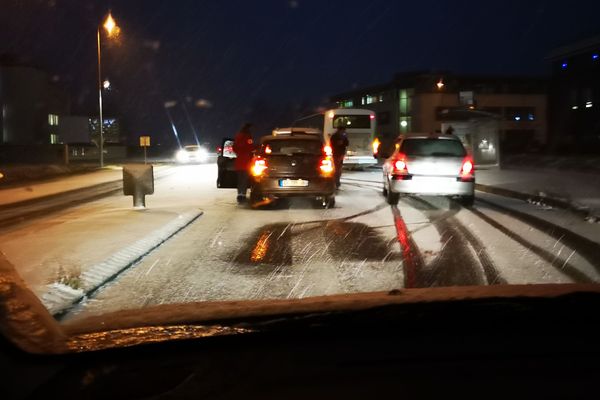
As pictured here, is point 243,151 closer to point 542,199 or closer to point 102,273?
point 542,199

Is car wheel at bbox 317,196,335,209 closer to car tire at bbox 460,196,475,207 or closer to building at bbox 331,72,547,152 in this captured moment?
car tire at bbox 460,196,475,207

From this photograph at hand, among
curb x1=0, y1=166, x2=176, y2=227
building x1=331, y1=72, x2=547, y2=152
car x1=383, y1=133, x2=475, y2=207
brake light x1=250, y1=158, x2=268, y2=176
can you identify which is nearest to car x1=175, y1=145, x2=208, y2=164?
building x1=331, y1=72, x2=547, y2=152

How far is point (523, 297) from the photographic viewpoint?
3803 millimetres

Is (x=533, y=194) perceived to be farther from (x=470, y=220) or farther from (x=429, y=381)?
(x=429, y=381)

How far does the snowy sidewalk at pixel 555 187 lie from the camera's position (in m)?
14.3

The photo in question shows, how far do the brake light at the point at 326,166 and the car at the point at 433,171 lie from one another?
141 centimetres

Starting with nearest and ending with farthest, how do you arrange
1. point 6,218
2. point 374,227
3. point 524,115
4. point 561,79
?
1. point 374,227
2. point 6,218
3. point 561,79
4. point 524,115

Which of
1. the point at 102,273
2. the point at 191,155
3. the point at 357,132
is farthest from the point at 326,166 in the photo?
the point at 191,155

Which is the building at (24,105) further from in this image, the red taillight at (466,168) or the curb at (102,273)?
the curb at (102,273)

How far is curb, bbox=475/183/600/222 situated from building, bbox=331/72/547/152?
46.8m

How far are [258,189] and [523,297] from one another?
11.1 meters

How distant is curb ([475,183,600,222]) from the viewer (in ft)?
41.2

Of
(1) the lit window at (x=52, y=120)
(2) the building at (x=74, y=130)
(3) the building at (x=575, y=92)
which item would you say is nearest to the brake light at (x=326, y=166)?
(3) the building at (x=575, y=92)

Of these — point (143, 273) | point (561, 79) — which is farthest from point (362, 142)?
point (561, 79)
